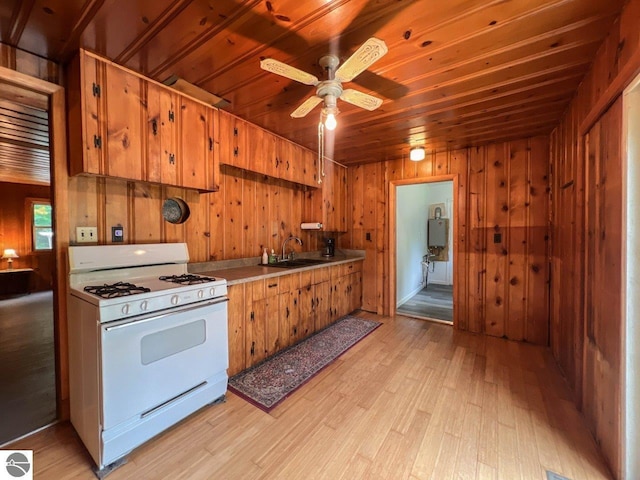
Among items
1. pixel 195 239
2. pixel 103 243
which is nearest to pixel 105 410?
pixel 103 243

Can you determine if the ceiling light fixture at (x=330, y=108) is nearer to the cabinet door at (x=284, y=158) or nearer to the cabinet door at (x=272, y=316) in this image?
the cabinet door at (x=284, y=158)

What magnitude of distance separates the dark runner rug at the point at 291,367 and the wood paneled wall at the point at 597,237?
1.87m

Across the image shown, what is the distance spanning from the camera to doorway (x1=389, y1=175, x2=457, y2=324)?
3984 mm

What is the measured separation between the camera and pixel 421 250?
6051mm

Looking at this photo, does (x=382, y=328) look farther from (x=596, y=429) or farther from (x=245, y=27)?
(x=245, y=27)

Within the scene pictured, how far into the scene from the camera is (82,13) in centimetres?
130

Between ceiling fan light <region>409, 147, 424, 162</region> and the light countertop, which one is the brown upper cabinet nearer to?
the light countertop

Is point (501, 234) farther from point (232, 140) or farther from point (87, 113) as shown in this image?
point (87, 113)

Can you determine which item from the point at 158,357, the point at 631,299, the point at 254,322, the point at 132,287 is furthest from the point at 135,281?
the point at 631,299

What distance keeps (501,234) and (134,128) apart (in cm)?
383

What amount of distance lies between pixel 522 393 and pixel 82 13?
3.71 m

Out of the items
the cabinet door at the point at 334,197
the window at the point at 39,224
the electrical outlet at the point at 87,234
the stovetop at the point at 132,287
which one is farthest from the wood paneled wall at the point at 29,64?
the window at the point at 39,224

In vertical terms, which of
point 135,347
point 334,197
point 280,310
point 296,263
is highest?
point 334,197

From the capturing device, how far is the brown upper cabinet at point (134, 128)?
1646mm
